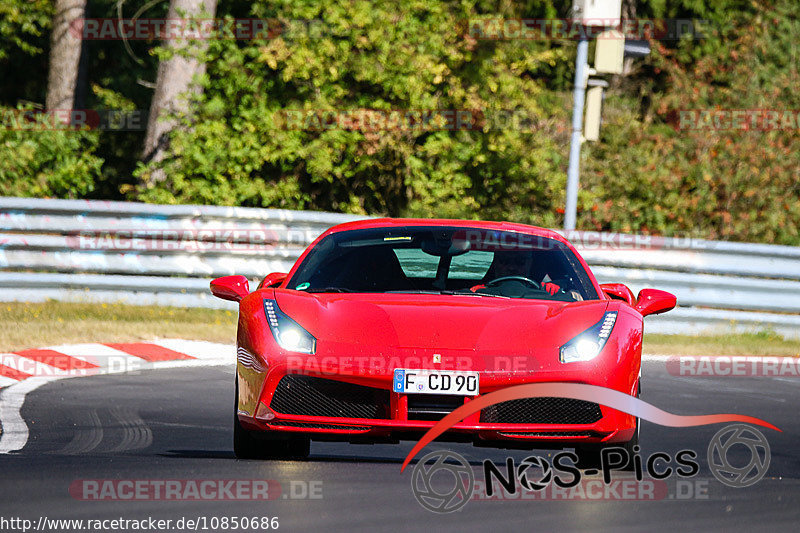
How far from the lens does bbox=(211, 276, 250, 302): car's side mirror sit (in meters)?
7.61

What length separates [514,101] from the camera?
19.9 metres

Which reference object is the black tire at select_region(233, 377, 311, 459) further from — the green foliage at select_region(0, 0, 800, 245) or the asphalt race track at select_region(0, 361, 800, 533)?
the green foliage at select_region(0, 0, 800, 245)

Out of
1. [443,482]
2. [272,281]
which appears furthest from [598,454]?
[272,281]

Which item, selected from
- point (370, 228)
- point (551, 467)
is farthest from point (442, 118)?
point (551, 467)

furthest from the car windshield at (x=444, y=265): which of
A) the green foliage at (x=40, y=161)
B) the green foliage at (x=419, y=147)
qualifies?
the green foliage at (x=40, y=161)

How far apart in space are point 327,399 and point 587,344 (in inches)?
49.1

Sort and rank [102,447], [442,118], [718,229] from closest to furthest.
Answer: [102,447] < [442,118] < [718,229]

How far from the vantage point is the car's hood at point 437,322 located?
6406 mm

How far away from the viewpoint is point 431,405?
20.7ft

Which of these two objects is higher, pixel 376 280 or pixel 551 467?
pixel 376 280

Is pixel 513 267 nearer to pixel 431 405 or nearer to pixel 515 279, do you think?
pixel 515 279

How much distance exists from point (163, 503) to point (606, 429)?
206 centimetres

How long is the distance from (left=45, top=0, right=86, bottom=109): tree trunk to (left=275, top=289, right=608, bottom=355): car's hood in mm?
19110

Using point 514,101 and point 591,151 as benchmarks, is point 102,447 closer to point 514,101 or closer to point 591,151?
point 514,101
